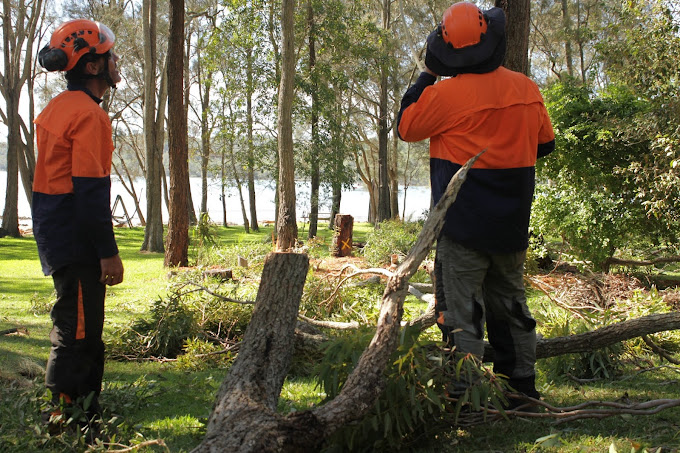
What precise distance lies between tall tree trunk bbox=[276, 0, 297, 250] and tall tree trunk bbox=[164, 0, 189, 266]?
211 centimetres

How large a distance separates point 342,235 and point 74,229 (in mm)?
10937

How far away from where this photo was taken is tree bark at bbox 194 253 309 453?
230 centimetres

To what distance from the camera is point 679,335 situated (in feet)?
16.8

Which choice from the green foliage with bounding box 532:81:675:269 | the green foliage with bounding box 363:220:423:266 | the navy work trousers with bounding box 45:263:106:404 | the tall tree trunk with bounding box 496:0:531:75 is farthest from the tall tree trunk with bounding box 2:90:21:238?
the navy work trousers with bounding box 45:263:106:404

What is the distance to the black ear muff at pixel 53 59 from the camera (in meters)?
3.32

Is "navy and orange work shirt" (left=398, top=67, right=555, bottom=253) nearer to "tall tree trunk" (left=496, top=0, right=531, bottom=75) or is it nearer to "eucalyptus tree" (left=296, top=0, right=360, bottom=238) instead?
"tall tree trunk" (left=496, top=0, right=531, bottom=75)

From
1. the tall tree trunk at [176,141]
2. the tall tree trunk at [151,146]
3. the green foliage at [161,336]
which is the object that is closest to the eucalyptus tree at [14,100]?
the tall tree trunk at [151,146]

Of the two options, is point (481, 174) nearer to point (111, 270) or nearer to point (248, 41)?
point (111, 270)

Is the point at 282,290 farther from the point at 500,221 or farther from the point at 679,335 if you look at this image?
the point at 679,335

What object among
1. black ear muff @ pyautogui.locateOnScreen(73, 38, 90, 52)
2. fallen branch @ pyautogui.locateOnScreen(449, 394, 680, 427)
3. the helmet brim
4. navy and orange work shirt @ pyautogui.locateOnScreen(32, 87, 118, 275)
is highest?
black ear muff @ pyautogui.locateOnScreen(73, 38, 90, 52)

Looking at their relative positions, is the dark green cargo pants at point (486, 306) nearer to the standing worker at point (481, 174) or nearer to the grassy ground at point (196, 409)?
the standing worker at point (481, 174)

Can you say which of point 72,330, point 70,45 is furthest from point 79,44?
point 72,330

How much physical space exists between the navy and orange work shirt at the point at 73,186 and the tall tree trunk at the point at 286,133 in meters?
8.95

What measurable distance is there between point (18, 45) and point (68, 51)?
23529 millimetres
